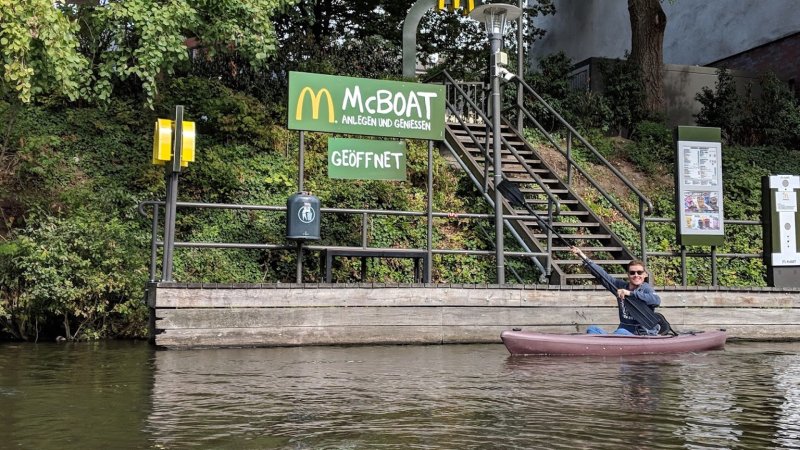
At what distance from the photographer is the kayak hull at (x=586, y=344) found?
34.8 feet

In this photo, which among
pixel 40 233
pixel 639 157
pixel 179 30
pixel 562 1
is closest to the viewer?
pixel 40 233

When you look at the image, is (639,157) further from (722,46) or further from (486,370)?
(486,370)

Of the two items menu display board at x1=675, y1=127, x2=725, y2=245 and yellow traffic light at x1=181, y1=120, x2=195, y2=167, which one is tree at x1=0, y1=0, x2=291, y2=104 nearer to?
yellow traffic light at x1=181, y1=120, x2=195, y2=167

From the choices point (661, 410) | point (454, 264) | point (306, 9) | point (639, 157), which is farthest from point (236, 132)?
point (661, 410)

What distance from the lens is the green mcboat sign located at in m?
12.5

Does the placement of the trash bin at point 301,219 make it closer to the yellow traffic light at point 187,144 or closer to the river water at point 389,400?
the yellow traffic light at point 187,144

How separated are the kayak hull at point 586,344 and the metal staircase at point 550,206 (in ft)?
8.83

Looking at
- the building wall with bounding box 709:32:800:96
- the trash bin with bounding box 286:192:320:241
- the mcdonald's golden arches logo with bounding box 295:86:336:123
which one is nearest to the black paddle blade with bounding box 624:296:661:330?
the trash bin with bounding box 286:192:320:241

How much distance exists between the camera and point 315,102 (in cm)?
1255

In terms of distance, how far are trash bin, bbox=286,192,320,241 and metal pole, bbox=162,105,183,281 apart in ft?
4.96

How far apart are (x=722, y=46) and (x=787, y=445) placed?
23539 mm

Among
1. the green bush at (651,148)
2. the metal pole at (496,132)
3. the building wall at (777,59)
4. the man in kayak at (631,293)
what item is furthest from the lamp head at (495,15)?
the building wall at (777,59)

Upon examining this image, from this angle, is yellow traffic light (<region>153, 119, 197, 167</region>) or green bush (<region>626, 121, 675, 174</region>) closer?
yellow traffic light (<region>153, 119, 197, 167</region>)

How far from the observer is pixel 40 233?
42.0ft
